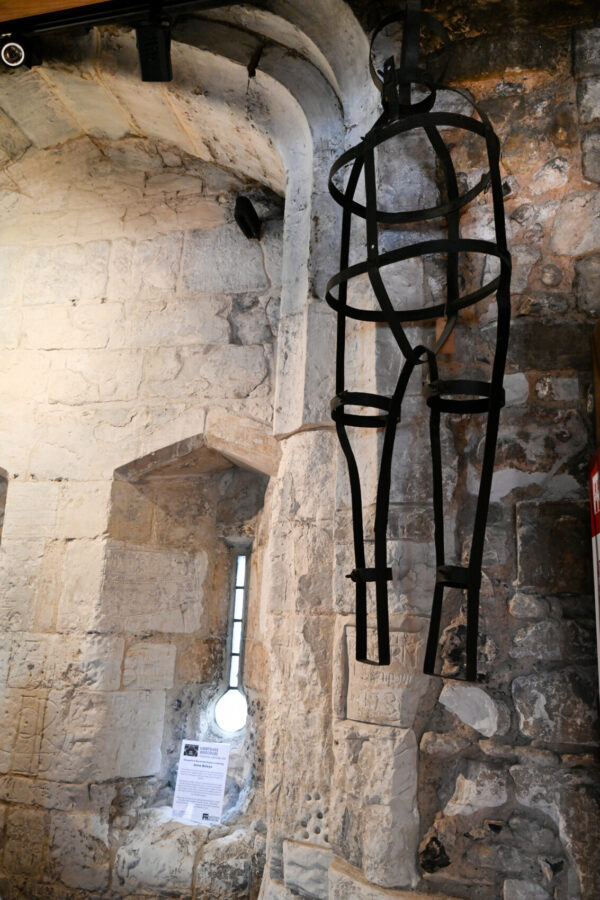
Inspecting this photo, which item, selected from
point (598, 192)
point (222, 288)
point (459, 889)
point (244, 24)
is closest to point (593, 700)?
point (459, 889)

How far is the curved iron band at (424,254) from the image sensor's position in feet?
4.88

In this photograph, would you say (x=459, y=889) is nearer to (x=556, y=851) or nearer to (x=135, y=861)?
(x=556, y=851)

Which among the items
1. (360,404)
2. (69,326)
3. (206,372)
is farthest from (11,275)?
(360,404)

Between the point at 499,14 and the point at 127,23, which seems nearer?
the point at 499,14

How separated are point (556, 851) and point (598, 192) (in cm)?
159

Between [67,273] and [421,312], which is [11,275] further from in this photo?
[421,312]

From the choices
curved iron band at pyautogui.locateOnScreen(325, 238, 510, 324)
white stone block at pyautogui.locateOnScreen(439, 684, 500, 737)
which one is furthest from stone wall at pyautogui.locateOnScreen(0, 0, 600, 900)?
curved iron band at pyautogui.locateOnScreen(325, 238, 510, 324)

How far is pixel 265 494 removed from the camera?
2707 millimetres

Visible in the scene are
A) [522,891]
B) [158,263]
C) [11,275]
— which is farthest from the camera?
[11,275]

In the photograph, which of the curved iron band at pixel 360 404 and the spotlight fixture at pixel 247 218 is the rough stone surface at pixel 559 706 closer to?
the curved iron band at pixel 360 404

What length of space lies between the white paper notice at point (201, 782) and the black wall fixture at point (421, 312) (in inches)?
44.8

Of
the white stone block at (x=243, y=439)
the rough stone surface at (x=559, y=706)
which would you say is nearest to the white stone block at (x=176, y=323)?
the white stone block at (x=243, y=439)

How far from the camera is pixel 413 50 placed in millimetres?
1722

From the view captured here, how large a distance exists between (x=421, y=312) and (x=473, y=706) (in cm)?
96
